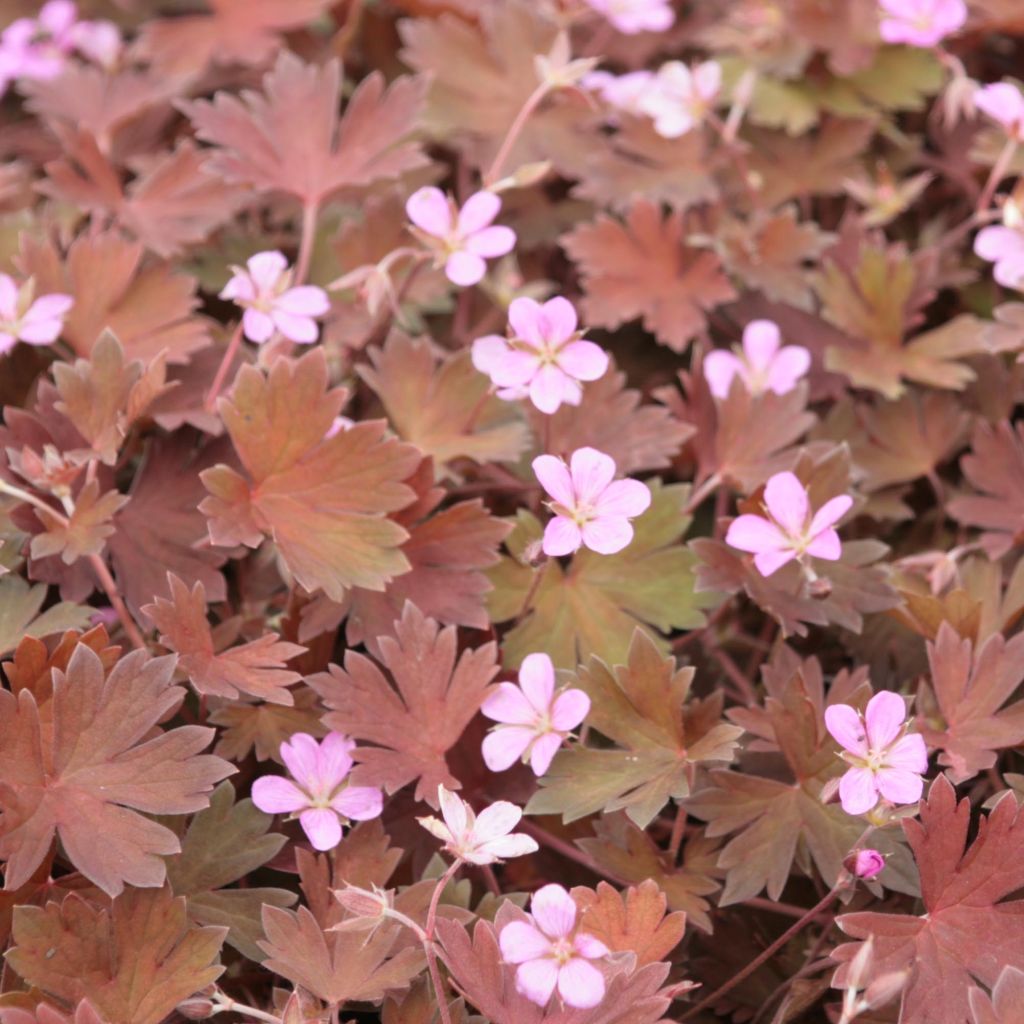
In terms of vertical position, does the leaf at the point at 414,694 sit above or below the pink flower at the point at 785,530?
below

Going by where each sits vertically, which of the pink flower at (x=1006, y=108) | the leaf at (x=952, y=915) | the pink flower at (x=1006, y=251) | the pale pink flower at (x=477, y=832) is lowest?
the leaf at (x=952, y=915)

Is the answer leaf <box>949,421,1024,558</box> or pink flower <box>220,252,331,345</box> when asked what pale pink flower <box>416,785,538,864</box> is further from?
leaf <box>949,421,1024,558</box>

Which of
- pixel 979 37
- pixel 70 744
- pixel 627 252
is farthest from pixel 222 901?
pixel 979 37

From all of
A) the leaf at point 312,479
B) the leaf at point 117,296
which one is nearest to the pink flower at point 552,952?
the leaf at point 312,479

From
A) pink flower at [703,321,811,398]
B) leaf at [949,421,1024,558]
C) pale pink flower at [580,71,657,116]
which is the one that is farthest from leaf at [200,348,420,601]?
pale pink flower at [580,71,657,116]

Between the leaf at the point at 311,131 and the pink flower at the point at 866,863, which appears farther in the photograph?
the leaf at the point at 311,131

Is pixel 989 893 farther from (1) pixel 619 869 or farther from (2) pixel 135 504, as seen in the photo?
(2) pixel 135 504

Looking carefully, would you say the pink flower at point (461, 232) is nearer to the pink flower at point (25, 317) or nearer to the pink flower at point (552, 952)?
the pink flower at point (25, 317)

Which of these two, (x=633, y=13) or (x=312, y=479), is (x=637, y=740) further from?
(x=633, y=13)
